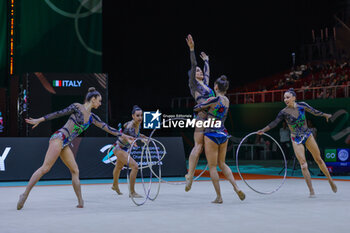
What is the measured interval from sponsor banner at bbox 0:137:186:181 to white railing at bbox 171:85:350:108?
37.3 feet

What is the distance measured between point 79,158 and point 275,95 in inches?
622

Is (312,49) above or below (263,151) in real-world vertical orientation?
above

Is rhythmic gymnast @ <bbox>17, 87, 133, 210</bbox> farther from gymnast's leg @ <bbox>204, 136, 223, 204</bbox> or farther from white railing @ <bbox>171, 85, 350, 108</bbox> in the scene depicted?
white railing @ <bbox>171, 85, 350, 108</bbox>

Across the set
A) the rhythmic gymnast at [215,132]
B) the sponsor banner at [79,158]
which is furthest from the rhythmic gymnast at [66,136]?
the sponsor banner at [79,158]

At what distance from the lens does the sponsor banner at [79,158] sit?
1439 cm

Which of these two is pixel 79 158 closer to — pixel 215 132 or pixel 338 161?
pixel 215 132

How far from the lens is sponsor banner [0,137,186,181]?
47.2 feet

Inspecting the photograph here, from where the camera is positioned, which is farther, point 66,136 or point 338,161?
point 338,161

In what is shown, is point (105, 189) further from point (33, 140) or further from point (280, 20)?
point (280, 20)

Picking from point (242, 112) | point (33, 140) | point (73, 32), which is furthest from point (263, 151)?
point (33, 140)

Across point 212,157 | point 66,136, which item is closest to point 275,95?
point 212,157

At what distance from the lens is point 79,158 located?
1499cm

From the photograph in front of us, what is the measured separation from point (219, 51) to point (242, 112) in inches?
196

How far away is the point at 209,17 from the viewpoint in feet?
109
